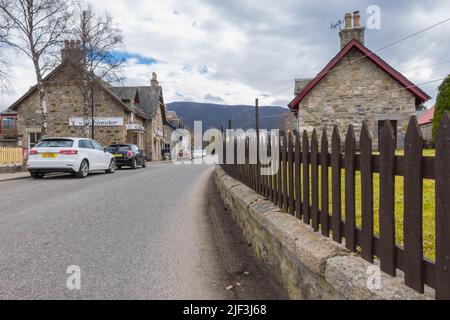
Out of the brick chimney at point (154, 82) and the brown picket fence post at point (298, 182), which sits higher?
the brick chimney at point (154, 82)

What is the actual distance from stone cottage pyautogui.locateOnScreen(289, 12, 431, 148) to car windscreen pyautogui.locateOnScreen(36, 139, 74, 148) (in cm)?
1087

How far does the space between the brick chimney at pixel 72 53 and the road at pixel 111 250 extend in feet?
48.6

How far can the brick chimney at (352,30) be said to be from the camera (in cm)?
1756

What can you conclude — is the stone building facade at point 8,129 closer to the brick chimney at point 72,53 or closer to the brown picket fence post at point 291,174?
the brick chimney at point 72,53

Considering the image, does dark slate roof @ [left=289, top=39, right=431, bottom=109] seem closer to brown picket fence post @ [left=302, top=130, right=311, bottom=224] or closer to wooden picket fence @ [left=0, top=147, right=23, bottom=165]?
brown picket fence post @ [left=302, top=130, right=311, bottom=224]

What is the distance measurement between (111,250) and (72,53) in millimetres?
19350

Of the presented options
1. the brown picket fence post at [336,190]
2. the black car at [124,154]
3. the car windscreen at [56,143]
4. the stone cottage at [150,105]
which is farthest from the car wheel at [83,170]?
the stone cottage at [150,105]

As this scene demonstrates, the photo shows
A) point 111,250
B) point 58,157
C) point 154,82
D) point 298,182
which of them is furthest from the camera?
point 154,82

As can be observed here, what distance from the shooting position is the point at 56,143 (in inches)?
465

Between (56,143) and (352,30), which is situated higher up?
(352,30)

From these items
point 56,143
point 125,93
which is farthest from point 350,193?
point 125,93

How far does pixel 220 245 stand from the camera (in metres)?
4.14

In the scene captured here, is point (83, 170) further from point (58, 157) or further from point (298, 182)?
point (298, 182)

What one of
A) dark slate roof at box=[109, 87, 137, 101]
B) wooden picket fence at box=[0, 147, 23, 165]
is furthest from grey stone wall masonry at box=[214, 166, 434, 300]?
dark slate roof at box=[109, 87, 137, 101]
